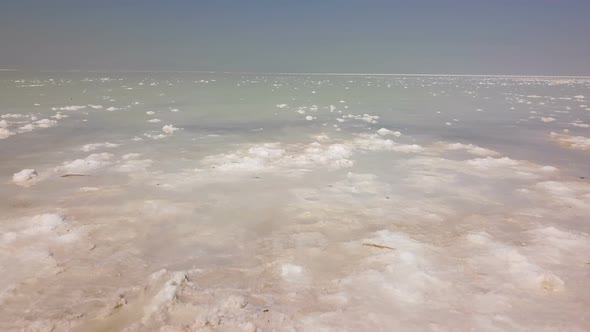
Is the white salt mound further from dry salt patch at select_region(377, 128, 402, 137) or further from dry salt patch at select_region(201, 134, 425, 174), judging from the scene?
dry salt patch at select_region(377, 128, 402, 137)

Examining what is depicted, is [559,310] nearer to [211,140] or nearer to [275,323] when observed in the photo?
[275,323]

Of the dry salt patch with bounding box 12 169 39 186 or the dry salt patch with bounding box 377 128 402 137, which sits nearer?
the dry salt patch with bounding box 12 169 39 186

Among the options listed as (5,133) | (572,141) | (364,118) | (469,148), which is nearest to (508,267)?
(469,148)

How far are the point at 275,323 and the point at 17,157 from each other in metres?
5.27

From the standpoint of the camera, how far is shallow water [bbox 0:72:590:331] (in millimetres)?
1971

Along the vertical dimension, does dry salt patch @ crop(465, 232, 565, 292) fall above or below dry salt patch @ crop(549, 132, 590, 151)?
below

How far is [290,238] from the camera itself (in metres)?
2.88

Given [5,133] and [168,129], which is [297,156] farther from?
[5,133]

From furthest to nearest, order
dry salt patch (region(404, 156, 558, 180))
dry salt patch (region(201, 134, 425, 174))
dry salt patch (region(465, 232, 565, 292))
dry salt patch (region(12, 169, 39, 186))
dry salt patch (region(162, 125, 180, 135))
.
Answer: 1. dry salt patch (region(162, 125, 180, 135))
2. dry salt patch (region(201, 134, 425, 174))
3. dry salt patch (region(404, 156, 558, 180))
4. dry salt patch (region(12, 169, 39, 186))
5. dry salt patch (region(465, 232, 565, 292))

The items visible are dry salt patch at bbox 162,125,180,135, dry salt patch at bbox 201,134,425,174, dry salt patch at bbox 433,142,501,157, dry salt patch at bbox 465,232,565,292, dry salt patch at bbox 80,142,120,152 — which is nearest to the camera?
dry salt patch at bbox 465,232,565,292

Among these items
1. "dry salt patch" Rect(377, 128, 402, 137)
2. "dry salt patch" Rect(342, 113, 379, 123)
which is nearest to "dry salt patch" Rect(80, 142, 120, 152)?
"dry salt patch" Rect(377, 128, 402, 137)

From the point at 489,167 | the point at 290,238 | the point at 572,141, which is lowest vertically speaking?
the point at 290,238

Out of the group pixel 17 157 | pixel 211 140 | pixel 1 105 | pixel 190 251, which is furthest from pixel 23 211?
pixel 1 105

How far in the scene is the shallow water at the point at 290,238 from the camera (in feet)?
6.47
